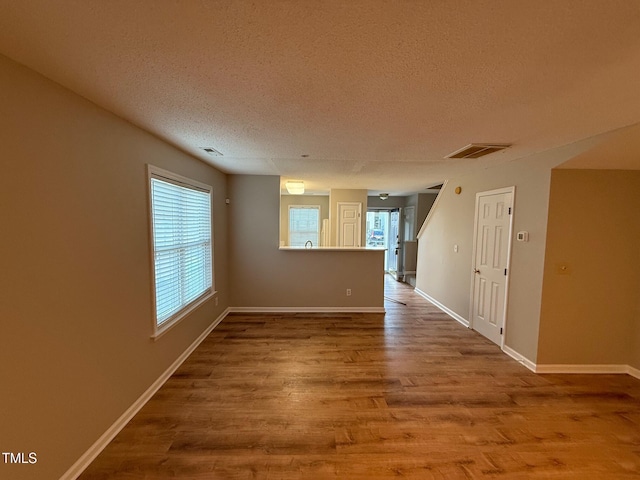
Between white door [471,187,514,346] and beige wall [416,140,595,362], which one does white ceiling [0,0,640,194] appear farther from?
white door [471,187,514,346]

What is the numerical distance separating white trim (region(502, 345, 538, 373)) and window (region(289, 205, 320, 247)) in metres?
5.30

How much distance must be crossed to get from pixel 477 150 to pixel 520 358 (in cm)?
244

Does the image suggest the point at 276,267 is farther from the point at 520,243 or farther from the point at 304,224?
the point at 520,243

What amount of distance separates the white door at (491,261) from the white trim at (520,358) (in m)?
→ 0.12

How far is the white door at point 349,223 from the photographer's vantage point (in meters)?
6.53

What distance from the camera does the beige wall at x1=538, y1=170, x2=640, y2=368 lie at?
2.71 metres

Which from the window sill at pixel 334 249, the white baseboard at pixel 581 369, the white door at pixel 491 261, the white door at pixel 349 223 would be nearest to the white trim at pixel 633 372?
the white baseboard at pixel 581 369

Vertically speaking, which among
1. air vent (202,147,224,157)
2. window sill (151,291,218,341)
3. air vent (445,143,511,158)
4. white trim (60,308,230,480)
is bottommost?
white trim (60,308,230,480)

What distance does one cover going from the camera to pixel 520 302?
3.10 metres

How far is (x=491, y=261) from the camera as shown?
3.59 meters

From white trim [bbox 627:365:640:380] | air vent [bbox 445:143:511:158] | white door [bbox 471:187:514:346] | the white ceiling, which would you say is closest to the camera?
the white ceiling

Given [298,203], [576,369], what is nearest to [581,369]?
[576,369]

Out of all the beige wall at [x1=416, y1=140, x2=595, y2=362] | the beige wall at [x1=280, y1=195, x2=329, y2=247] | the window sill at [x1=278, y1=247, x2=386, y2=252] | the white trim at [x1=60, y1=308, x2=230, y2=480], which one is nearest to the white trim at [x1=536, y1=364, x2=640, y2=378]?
the beige wall at [x1=416, y1=140, x2=595, y2=362]

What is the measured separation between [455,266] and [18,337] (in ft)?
16.5
